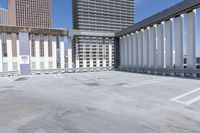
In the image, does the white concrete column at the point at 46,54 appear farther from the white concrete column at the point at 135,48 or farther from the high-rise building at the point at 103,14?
the high-rise building at the point at 103,14

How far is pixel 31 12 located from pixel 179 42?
144614 mm

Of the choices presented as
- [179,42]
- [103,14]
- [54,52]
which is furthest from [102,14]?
[179,42]

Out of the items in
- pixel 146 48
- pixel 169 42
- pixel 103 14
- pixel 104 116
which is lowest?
pixel 104 116

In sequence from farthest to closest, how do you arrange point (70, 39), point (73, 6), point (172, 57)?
1. point (73, 6)
2. point (70, 39)
3. point (172, 57)

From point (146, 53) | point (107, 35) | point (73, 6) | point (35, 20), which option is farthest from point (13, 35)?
point (35, 20)

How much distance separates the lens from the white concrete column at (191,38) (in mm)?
15094

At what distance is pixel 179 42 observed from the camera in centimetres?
1652

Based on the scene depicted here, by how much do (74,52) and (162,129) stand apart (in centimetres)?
2200

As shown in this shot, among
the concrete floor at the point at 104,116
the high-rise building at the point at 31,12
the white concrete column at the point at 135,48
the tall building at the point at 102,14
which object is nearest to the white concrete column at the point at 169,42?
the white concrete column at the point at 135,48

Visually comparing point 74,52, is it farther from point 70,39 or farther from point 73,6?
point 73,6

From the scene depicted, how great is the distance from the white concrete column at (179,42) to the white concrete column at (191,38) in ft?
2.29

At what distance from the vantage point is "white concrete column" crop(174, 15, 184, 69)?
16.3 metres

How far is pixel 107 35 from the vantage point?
86.9ft

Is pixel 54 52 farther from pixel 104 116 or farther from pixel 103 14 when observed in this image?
pixel 103 14
